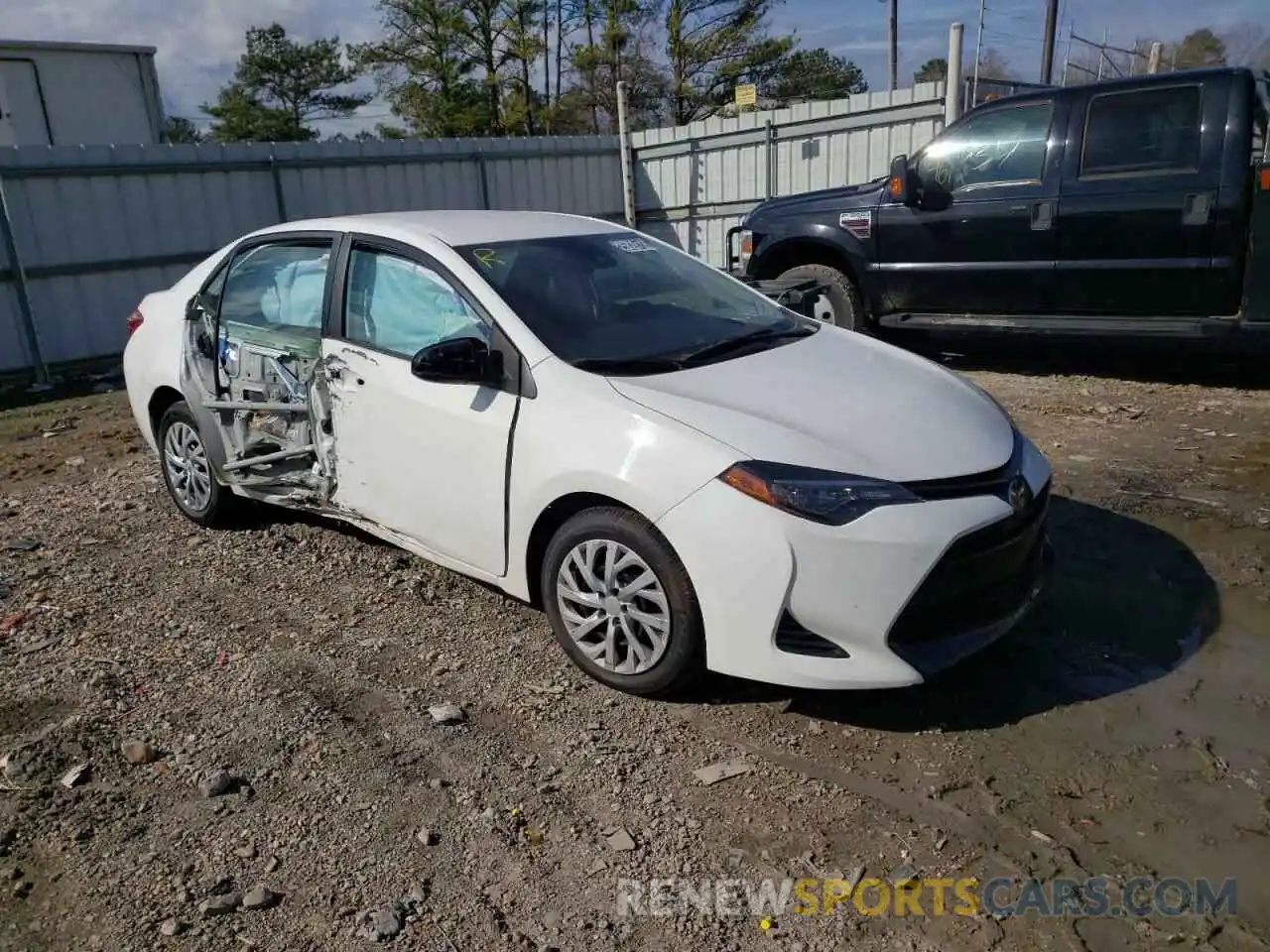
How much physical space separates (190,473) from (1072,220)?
6117mm

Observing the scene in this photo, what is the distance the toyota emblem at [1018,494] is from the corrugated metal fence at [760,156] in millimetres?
9358

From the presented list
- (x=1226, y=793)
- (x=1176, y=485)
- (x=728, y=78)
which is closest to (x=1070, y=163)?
(x=1176, y=485)

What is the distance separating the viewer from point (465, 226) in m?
4.33

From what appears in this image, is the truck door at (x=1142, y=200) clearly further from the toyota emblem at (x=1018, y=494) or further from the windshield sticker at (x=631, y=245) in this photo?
the toyota emblem at (x=1018, y=494)

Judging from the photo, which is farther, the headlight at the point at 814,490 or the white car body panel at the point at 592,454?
the white car body panel at the point at 592,454

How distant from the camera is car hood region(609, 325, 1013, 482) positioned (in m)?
3.17

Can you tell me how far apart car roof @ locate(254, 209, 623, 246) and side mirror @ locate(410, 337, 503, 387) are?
2.14 ft

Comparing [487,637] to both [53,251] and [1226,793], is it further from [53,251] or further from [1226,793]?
[53,251]

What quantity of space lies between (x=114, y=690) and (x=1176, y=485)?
5145 mm

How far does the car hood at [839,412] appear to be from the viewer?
3.17m

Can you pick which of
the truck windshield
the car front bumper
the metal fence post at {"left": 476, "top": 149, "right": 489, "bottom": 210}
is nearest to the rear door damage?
the car front bumper

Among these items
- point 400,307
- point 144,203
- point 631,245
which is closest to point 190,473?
point 400,307

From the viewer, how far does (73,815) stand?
296 centimetres

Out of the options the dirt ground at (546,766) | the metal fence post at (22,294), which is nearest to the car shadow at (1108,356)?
the dirt ground at (546,766)
